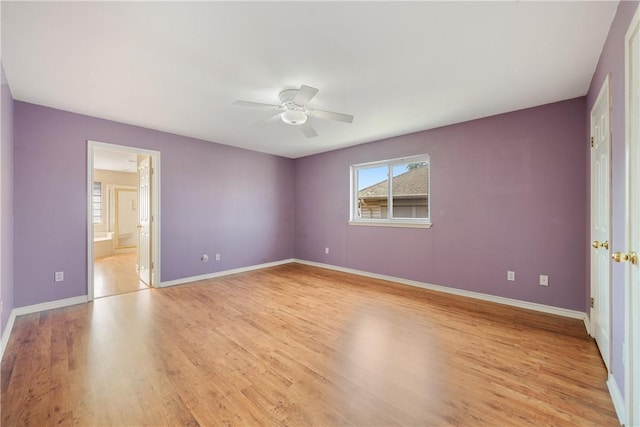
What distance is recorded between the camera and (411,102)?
2977 millimetres

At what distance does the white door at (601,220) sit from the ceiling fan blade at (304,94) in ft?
6.87

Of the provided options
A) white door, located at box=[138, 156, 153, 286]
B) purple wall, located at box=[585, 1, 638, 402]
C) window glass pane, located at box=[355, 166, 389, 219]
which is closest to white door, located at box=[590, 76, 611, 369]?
purple wall, located at box=[585, 1, 638, 402]

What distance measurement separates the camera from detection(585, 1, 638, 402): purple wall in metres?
1.51

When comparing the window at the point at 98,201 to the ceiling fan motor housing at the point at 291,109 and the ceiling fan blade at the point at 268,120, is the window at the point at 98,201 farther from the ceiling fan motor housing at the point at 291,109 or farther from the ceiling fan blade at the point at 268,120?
the ceiling fan motor housing at the point at 291,109

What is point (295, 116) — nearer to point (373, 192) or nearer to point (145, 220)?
point (373, 192)

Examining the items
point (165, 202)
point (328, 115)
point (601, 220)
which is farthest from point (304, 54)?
point (165, 202)

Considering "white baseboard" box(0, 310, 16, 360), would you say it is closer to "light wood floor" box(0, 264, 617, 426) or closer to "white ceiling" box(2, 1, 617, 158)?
"light wood floor" box(0, 264, 617, 426)

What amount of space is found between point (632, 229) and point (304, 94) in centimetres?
225

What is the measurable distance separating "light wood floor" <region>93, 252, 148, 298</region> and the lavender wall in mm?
494

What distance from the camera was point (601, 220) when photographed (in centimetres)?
221

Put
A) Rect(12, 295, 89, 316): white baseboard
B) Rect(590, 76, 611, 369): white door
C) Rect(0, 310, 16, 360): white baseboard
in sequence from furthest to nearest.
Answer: Rect(12, 295, 89, 316): white baseboard → Rect(0, 310, 16, 360): white baseboard → Rect(590, 76, 611, 369): white door

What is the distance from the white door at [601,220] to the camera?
1942 millimetres

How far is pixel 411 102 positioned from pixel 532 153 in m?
1.59

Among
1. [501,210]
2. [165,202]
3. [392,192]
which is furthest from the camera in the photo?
[392,192]
